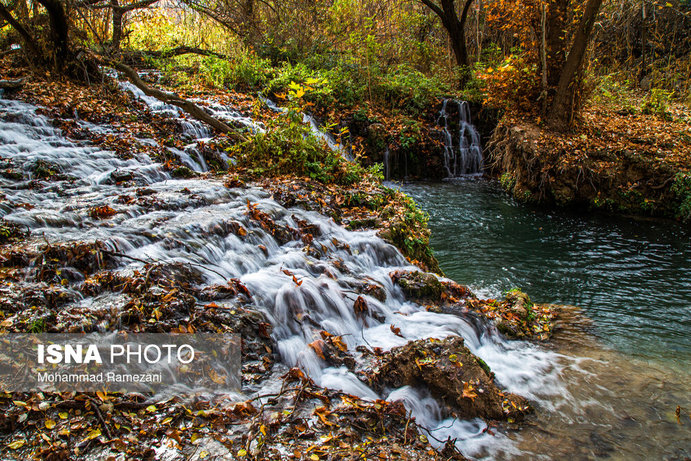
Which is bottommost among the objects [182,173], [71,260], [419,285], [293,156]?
[419,285]

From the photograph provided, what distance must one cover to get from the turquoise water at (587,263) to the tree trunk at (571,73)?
2783 mm

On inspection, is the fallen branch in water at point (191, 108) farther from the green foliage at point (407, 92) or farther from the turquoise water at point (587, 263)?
the green foliage at point (407, 92)

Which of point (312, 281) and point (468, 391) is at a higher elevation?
point (312, 281)

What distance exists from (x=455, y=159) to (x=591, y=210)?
16.3 ft

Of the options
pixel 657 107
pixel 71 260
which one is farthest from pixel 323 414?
pixel 657 107

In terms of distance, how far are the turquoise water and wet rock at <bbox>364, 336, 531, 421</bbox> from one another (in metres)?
2.46

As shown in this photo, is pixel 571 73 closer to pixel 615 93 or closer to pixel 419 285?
pixel 615 93

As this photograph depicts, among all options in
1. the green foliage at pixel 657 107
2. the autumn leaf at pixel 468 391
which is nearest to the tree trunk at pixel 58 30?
the autumn leaf at pixel 468 391

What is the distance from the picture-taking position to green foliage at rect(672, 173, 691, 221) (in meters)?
9.11

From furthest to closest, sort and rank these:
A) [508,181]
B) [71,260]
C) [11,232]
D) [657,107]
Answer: [657,107]
[508,181]
[11,232]
[71,260]

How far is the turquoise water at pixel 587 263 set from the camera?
5523 millimetres

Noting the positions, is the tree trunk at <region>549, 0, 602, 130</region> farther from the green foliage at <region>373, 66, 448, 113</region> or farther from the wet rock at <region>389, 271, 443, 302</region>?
the wet rock at <region>389, 271, 443, 302</region>

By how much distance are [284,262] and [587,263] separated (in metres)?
6.22

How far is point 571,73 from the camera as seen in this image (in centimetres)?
1080
